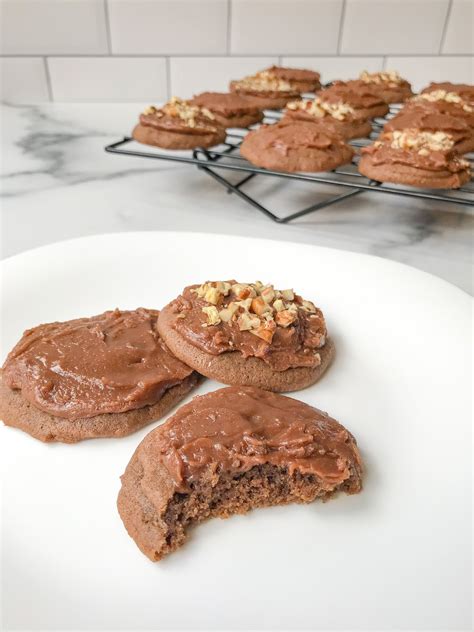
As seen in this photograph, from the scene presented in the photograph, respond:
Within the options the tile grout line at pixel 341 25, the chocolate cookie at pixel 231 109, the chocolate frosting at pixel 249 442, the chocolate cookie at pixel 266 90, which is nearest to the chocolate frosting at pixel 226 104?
the chocolate cookie at pixel 231 109

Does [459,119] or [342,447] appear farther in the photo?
[459,119]

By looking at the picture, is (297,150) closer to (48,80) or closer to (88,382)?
(88,382)

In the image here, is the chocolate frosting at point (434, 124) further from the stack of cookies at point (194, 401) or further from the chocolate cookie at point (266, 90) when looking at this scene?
the stack of cookies at point (194, 401)

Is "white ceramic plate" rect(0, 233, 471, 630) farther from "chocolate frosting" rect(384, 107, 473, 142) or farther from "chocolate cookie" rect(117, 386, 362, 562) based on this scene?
"chocolate frosting" rect(384, 107, 473, 142)

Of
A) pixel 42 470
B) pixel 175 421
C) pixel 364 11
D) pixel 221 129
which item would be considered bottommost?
pixel 42 470

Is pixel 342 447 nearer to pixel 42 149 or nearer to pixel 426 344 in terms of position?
pixel 426 344

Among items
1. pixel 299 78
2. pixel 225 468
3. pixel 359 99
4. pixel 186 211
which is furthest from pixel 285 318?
pixel 299 78

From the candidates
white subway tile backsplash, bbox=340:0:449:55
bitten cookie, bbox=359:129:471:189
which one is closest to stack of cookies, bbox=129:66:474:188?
bitten cookie, bbox=359:129:471:189

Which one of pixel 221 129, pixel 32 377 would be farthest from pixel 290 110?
pixel 32 377
